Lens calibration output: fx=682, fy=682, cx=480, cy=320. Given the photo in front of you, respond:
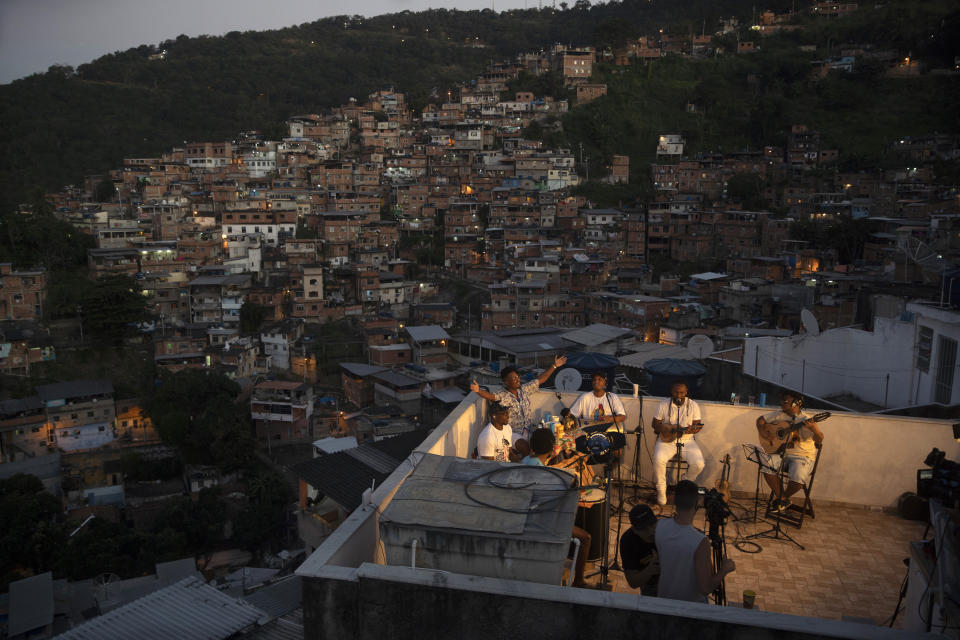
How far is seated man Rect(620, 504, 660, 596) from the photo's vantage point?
9.12ft

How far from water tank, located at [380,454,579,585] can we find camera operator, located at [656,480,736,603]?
1.52 feet

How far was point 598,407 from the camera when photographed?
172 inches

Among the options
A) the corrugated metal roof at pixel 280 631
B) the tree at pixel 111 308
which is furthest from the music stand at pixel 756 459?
the tree at pixel 111 308

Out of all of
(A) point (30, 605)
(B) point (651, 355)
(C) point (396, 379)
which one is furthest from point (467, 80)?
(A) point (30, 605)

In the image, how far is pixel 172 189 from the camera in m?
41.4

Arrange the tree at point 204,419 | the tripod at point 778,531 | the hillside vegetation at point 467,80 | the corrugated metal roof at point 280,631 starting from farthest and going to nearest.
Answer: the hillside vegetation at point 467,80, the tree at point 204,419, the corrugated metal roof at point 280,631, the tripod at point 778,531

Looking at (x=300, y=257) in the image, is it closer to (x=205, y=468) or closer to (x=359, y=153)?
(x=205, y=468)

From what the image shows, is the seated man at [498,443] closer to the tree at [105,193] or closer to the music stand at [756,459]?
the music stand at [756,459]

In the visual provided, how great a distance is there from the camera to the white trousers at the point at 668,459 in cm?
411

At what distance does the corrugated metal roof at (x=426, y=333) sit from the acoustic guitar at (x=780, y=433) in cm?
2249

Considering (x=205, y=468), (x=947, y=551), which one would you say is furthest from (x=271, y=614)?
(x=205, y=468)

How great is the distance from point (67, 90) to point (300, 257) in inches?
1415

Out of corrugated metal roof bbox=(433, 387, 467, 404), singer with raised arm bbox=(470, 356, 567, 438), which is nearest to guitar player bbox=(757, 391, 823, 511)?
singer with raised arm bbox=(470, 356, 567, 438)

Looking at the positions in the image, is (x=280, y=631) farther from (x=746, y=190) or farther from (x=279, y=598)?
(x=746, y=190)
